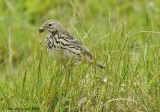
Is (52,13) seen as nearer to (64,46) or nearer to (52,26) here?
(52,26)

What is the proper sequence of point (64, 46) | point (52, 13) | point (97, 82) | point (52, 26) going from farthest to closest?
point (52, 13), point (52, 26), point (64, 46), point (97, 82)

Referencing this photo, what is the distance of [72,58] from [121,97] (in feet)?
1.70

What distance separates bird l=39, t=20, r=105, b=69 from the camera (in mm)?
6312

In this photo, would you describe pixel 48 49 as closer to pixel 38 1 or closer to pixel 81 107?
pixel 81 107

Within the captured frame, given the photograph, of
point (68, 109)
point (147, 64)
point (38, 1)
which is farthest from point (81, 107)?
point (38, 1)

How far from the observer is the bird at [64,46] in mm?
6312

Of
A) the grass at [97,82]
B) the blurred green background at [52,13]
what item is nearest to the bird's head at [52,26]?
the grass at [97,82]

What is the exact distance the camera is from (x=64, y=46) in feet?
21.6

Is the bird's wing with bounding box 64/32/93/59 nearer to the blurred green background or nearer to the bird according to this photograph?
the bird

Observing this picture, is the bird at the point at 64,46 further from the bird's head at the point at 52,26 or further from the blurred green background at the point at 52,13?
the blurred green background at the point at 52,13

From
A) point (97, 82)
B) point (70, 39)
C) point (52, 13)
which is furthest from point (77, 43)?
point (52, 13)

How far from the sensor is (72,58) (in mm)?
5984

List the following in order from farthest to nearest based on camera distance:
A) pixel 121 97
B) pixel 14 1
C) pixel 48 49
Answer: pixel 14 1 → pixel 48 49 → pixel 121 97

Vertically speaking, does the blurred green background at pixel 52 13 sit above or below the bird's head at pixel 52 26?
above
